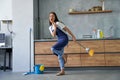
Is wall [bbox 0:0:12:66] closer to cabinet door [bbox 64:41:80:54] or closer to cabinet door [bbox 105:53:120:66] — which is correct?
cabinet door [bbox 64:41:80:54]

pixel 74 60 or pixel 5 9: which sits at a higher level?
pixel 5 9

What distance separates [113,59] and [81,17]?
1549 mm

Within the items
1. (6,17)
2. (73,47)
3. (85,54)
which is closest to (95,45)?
(85,54)

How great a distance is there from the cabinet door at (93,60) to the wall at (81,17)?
0.87 meters

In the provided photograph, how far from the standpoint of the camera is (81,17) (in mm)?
7035

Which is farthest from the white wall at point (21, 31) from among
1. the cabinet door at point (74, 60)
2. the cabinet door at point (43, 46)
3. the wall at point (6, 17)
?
the cabinet door at point (74, 60)

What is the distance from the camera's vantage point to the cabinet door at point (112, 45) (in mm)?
6273

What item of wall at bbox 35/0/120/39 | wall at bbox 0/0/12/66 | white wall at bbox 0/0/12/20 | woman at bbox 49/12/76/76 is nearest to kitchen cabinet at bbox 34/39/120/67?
wall at bbox 35/0/120/39

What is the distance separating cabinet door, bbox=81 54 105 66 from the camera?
20.6 feet

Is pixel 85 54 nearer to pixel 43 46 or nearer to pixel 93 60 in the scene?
pixel 93 60

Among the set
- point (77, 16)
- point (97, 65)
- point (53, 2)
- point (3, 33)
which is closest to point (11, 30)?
point (3, 33)

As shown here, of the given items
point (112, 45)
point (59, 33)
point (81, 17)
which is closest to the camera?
point (59, 33)

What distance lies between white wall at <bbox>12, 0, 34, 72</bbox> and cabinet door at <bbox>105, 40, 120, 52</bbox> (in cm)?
199

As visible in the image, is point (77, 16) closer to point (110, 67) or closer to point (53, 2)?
point (53, 2)
